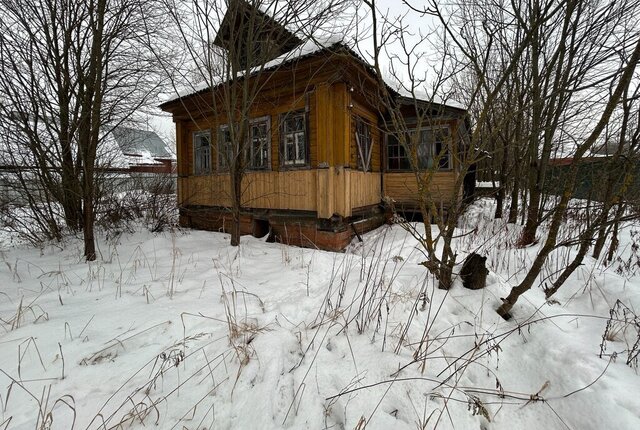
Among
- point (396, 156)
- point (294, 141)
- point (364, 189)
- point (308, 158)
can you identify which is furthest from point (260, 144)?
point (396, 156)

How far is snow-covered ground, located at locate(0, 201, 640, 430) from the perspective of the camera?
1338mm

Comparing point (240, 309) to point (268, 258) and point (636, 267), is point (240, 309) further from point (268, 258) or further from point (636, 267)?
point (636, 267)

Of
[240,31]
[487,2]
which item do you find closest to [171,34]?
[240,31]

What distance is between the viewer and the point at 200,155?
7766mm

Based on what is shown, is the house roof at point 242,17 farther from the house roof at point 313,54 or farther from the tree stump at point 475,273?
the tree stump at point 475,273

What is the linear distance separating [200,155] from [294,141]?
3.36 metres

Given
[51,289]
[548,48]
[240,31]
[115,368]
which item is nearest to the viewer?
[115,368]

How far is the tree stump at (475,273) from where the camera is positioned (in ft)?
8.38

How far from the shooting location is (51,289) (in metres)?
3.10

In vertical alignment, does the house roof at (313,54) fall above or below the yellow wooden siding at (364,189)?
above

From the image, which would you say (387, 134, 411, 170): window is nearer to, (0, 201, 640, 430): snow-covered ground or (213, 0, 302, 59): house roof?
(213, 0, 302, 59): house roof

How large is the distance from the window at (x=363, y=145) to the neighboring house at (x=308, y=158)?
3cm

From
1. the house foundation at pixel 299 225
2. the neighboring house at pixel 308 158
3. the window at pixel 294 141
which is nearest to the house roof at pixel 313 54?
the neighboring house at pixel 308 158

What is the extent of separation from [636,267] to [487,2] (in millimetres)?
6582
